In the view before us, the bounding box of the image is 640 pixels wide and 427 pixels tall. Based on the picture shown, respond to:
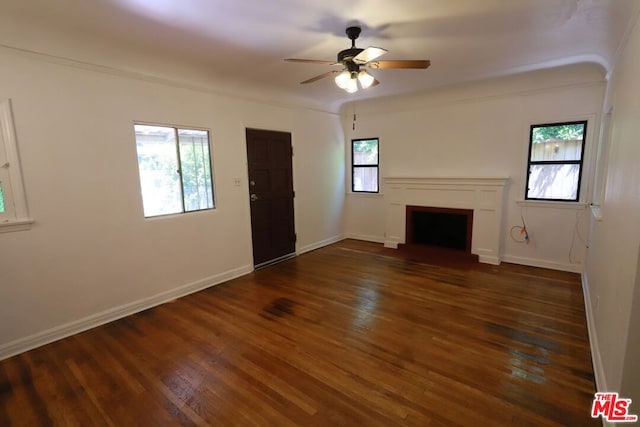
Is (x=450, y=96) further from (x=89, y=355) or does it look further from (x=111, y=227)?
(x=89, y=355)

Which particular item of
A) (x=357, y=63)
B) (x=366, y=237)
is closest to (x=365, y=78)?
(x=357, y=63)

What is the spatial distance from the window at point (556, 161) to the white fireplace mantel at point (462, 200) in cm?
42

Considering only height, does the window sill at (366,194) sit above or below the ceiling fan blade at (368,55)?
below

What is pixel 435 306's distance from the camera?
3178 mm

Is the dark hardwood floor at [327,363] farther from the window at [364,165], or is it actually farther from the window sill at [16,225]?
the window at [364,165]

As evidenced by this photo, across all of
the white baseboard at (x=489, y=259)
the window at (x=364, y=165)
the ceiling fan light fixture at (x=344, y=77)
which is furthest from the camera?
the window at (x=364, y=165)

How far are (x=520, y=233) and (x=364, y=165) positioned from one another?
2904mm

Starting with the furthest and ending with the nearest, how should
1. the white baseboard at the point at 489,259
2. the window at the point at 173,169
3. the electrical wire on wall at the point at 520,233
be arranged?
the white baseboard at the point at 489,259 < the electrical wire on wall at the point at 520,233 < the window at the point at 173,169

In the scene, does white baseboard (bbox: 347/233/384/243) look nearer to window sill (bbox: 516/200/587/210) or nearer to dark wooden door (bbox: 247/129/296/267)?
dark wooden door (bbox: 247/129/296/267)

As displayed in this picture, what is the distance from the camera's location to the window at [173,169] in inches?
130

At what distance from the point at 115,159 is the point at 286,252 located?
9.10ft

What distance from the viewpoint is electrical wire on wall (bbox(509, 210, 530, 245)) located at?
4387mm
